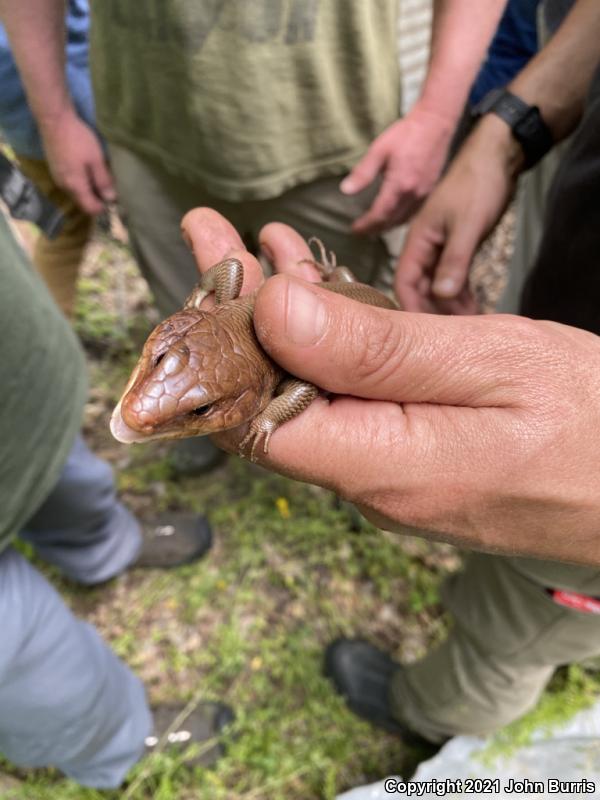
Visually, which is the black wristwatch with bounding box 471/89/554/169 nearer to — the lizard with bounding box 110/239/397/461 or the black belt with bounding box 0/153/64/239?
the lizard with bounding box 110/239/397/461

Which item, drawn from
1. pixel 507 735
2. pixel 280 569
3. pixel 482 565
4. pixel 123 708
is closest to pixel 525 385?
pixel 482 565

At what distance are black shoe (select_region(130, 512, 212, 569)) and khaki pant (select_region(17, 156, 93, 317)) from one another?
233 cm

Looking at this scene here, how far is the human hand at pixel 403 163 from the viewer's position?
301 centimetres

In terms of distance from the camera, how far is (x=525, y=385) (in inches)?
61.2

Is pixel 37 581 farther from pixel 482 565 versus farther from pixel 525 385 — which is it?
pixel 525 385

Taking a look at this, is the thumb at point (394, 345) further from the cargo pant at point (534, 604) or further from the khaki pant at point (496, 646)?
the khaki pant at point (496, 646)

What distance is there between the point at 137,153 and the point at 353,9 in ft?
4.89

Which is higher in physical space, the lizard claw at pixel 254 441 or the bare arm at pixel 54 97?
the bare arm at pixel 54 97

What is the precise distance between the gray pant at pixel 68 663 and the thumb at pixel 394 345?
184 centimetres

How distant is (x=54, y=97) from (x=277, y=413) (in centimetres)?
279

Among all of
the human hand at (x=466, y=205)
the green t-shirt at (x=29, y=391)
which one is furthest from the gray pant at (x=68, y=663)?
the human hand at (x=466, y=205)

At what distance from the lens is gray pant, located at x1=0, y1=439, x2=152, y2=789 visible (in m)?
2.47

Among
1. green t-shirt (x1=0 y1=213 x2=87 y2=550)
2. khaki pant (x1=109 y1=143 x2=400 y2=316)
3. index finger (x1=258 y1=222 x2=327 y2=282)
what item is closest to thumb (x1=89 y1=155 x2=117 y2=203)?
khaki pant (x1=109 y1=143 x2=400 y2=316)

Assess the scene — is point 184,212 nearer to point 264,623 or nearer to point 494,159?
point 494,159
